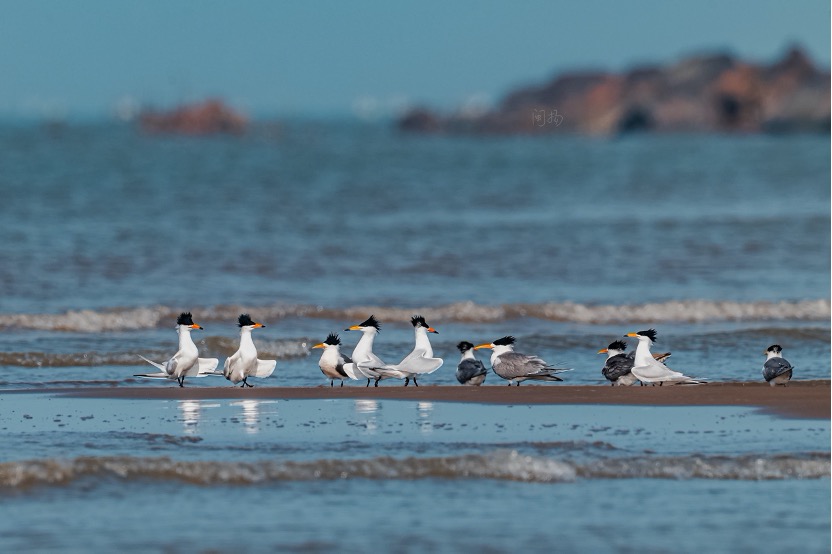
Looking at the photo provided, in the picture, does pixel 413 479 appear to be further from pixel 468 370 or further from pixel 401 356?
pixel 401 356

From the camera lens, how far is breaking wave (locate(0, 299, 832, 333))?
1634cm

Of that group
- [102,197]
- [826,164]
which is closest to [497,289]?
[102,197]

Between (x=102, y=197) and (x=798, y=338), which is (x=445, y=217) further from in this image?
(x=798, y=338)

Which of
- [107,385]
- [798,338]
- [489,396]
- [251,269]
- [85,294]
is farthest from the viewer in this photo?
[251,269]

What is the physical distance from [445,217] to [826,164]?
29.0 metres

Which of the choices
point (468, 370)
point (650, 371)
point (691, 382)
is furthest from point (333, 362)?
point (691, 382)

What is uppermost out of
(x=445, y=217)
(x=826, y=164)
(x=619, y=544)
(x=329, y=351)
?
(x=826, y=164)

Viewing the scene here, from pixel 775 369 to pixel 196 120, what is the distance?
99.2 meters

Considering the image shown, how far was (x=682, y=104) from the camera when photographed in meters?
114

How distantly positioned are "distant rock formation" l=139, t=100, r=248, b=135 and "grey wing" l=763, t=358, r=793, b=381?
315 feet

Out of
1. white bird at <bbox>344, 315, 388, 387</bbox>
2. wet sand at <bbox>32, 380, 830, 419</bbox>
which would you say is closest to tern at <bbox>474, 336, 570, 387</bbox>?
wet sand at <bbox>32, 380, 830, 419</bbox>

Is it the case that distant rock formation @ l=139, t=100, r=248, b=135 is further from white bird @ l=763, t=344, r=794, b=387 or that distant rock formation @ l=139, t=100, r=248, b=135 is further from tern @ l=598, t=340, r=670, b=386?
white bird @ l=763, t=344, r=794, b=387

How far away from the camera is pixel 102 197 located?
115ft

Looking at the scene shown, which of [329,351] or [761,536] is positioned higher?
[329,351]
